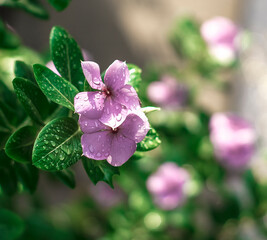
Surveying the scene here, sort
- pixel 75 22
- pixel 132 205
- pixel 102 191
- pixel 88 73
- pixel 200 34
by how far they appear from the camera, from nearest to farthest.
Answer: pixel 88 73 → pixel 132 205 → pixel 200 34 → pixel 102 191 → pixel 75 22

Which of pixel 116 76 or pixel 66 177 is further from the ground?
pixel 116 76

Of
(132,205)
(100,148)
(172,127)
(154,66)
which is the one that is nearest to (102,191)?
(132,205)

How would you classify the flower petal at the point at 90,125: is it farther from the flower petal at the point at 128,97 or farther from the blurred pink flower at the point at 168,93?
the blurred pink flower at the point at 168,93

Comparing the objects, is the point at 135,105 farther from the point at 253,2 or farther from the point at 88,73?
the point at 253,2

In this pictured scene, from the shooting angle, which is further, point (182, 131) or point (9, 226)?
point (182, 131)

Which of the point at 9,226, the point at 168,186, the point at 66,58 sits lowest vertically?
the point at 168,186

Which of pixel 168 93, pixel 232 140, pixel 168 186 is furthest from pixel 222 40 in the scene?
pixel 168 186

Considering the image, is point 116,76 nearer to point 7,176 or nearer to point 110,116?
point 110,116

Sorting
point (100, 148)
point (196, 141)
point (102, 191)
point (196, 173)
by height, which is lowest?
point (102, 191)
